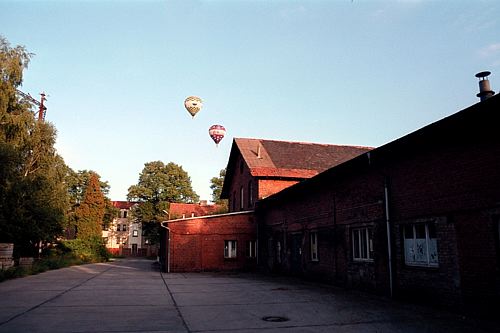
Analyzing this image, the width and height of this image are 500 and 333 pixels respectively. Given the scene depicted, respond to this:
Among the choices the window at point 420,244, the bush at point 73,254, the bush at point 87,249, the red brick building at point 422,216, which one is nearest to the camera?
the red brick building at point 422,216

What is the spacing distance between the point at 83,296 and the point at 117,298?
1.32 m

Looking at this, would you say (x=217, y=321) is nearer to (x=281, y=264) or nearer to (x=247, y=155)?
(x=281, y=264)

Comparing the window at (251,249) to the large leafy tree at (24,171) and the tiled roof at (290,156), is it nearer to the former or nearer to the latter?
the tiled roof at (290,156)

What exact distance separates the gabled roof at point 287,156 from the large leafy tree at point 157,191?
32.0 metres

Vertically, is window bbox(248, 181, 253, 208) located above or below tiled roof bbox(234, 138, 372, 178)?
below

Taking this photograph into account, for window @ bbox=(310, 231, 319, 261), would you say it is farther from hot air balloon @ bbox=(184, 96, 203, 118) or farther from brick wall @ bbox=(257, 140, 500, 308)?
hot air balloon @ bbox=(184, 96, 203, 118)

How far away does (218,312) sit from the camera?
9281 millimetres

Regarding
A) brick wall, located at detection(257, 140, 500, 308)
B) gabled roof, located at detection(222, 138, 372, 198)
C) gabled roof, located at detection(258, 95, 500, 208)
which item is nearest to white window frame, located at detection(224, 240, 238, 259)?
gabled roof, located at detection(222, 138, 372, 198)

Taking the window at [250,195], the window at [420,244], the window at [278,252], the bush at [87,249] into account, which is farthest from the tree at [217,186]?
the window at [420,244]

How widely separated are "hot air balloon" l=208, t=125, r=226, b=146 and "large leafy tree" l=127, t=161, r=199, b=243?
35.7 metres

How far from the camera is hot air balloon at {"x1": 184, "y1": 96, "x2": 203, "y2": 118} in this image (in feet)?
76.3

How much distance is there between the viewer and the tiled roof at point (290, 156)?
25.5 metres

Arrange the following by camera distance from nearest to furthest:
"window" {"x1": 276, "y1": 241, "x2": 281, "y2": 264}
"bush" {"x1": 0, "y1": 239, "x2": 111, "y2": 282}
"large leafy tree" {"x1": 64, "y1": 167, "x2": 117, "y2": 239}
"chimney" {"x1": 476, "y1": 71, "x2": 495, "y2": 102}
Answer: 1. "chimney" {"x1": 476, "y1": 71, "x2": 495, "y2": 102}
2. "window" {"x1": 276, "y1": 241, "x2": 281, "y2": 264}
3. "bush" {"x1": 0, "y1": 239, "x2": 111, "y2": 282}
4. "large leafy tree" {"x1": 64, "y1": 167, "x2": 117, "y2": 239}

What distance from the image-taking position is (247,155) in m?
27.1
